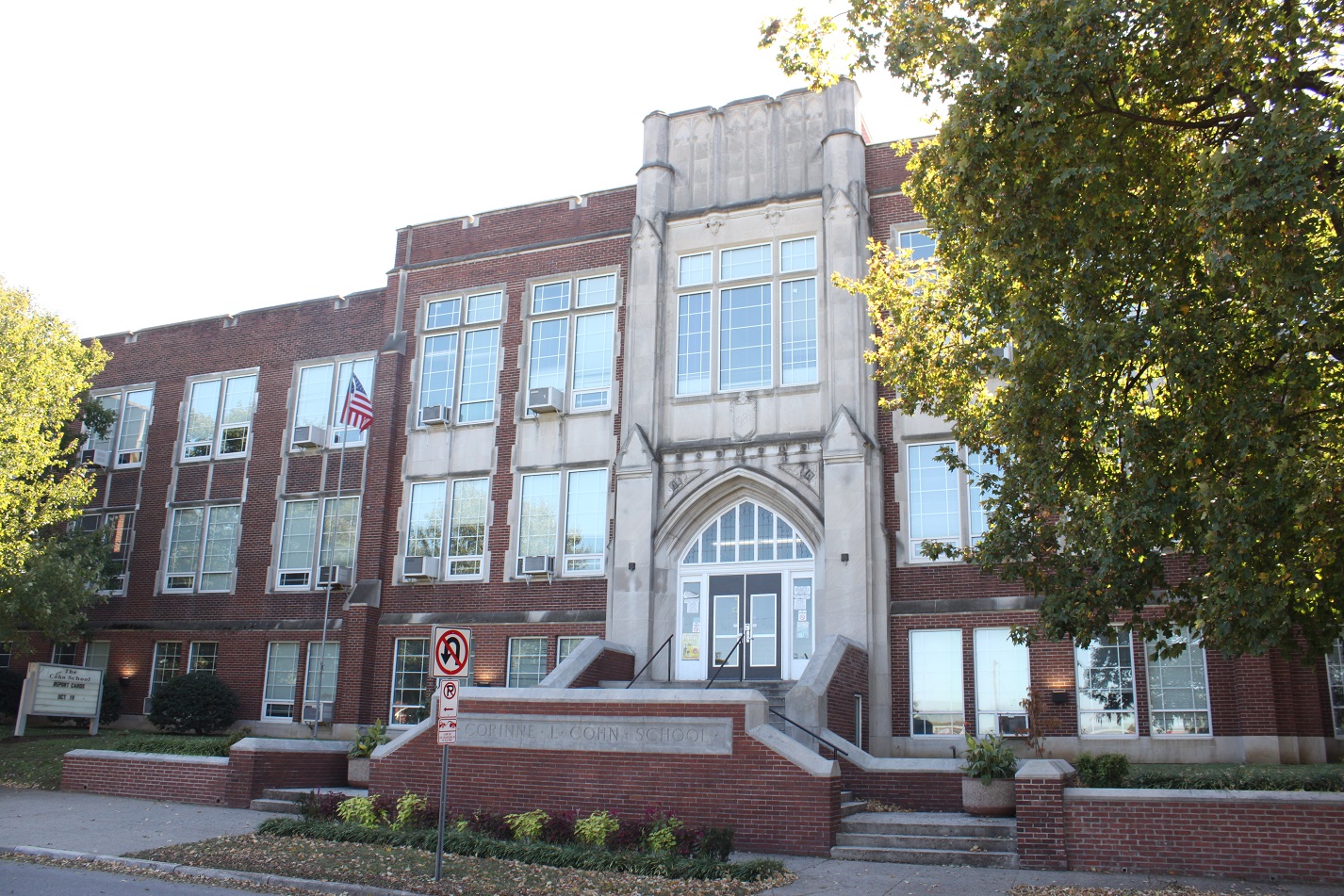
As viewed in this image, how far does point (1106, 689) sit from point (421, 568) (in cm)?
1404

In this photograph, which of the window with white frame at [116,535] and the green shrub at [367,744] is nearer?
the green shrub at [367,744]

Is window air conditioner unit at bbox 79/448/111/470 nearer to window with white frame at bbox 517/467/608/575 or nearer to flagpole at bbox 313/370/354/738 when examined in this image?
flagpole at bbox 313/370/354/738

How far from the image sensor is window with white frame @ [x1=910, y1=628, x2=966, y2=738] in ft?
63.4

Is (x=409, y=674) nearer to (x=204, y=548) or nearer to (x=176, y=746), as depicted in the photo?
(x=176, y=746)

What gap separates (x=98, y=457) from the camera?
29.3 meters

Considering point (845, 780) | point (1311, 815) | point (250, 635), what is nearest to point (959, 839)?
point (845, 780)

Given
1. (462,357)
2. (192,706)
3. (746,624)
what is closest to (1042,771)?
(746,624)

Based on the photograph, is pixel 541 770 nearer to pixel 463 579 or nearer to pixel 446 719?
pixel 446 719

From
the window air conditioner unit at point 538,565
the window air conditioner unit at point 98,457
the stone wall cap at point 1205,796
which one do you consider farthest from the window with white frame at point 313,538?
the stone wall cap at point 1205,796

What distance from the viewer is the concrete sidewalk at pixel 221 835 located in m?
11.3

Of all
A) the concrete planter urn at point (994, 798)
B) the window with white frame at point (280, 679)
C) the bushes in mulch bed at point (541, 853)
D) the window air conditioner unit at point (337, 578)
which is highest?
the window air conditioner unit at point (337, 578)

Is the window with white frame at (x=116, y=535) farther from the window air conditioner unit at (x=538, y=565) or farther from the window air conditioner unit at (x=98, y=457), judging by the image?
the window air conditioner unit at (x=538, y=565)

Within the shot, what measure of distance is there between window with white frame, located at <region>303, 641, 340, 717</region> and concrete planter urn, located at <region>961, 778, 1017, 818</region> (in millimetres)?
15657

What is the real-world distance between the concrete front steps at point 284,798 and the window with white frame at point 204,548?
33.5 ft
